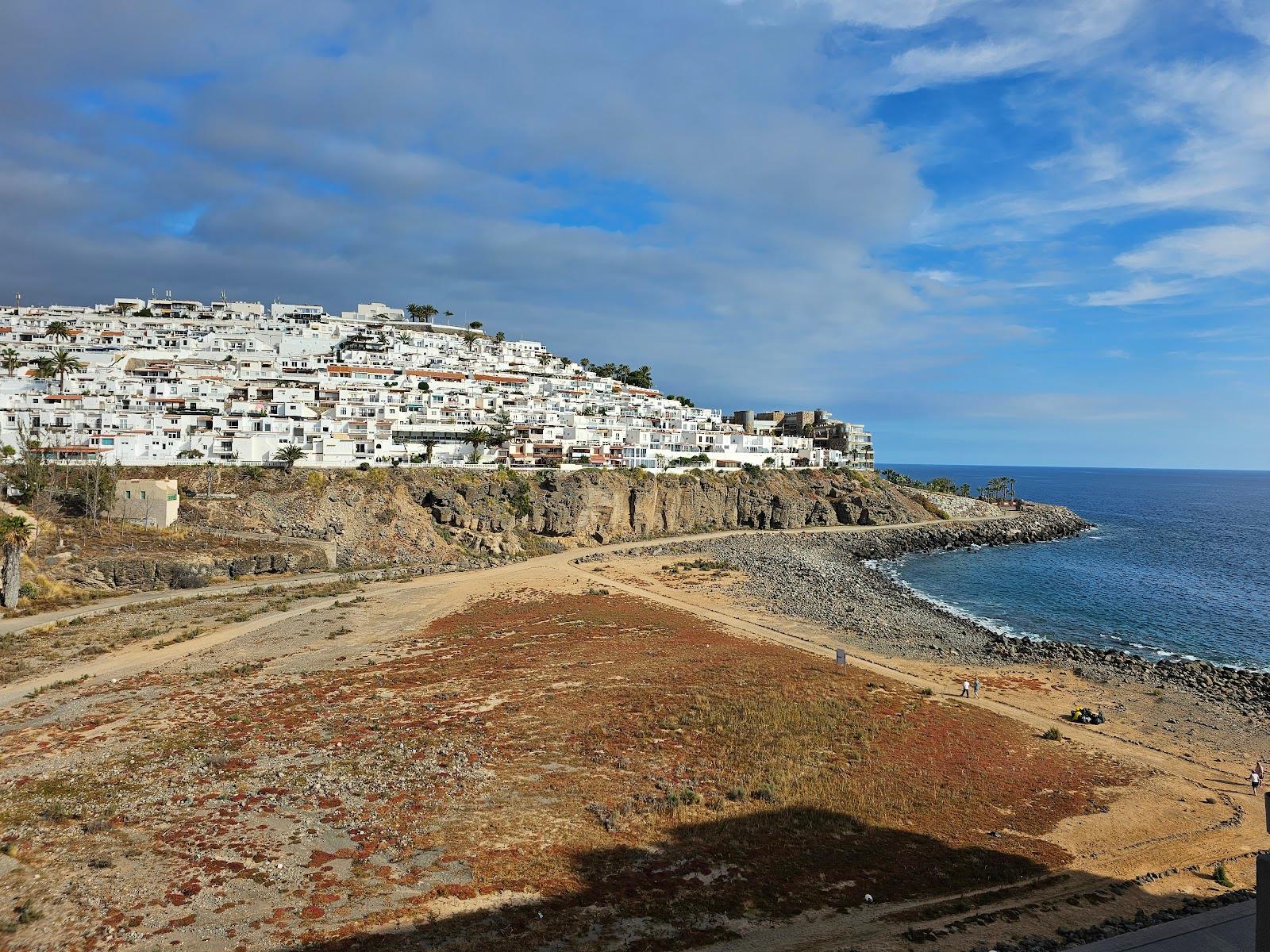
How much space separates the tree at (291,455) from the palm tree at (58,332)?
73.8m

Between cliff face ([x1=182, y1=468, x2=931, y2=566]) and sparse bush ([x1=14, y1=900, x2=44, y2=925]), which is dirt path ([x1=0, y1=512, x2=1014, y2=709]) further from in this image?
sparse bush ([x1=14, y1=900, x2=44, y2=925])

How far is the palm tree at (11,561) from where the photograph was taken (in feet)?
124

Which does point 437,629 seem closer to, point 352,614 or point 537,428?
point 352,614

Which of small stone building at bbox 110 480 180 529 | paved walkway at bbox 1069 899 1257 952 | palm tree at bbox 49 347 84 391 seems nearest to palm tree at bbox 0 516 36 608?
small stone building at bbox 110 480 180 529

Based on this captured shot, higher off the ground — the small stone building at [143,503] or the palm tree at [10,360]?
the palm tree at [10,360]

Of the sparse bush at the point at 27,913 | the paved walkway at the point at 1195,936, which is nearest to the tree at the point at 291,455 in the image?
the sparse bush at the point at 27,913

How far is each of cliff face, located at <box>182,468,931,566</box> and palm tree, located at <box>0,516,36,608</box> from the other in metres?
13.6

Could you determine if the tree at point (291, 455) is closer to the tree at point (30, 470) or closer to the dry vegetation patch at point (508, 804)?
the tree at point (30, 470)

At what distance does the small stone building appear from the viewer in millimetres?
51906

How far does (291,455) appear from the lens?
207ft

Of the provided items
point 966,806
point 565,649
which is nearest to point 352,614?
point 565,649

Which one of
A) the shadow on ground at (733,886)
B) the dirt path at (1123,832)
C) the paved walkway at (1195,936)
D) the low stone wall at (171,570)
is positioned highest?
the low stone wall at (171,570)

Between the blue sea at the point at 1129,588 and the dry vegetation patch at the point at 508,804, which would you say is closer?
the dry vegetation patch at the point at 508,804

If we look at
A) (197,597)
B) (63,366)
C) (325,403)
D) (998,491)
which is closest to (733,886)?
(197,597)
